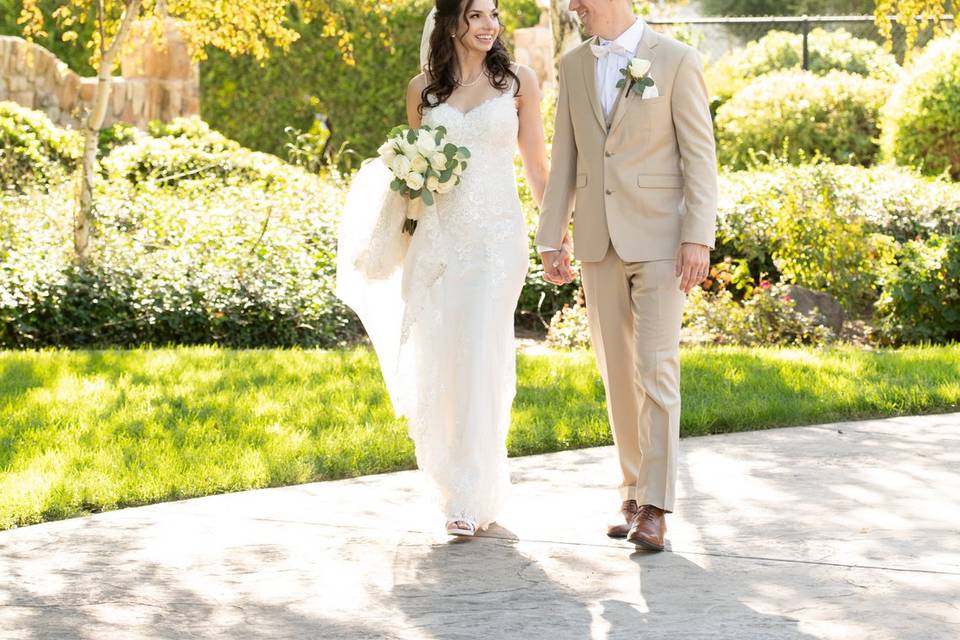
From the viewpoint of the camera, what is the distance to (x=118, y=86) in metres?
16.3

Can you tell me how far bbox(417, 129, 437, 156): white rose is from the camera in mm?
4727

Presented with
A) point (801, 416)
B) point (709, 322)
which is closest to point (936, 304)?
point (709, 322)

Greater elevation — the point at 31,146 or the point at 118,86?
the point at 118,86

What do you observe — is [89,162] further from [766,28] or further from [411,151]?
[766,28]

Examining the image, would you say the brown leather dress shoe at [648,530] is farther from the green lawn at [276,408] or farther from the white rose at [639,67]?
the green lawn at [276,408]

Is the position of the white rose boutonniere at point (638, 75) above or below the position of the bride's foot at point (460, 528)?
above

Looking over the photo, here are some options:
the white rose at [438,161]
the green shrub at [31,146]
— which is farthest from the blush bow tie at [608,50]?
the green shrub at [31,146]

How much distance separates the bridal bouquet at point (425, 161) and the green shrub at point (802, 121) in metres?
10.7

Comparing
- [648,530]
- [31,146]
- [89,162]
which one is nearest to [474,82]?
[648,530]

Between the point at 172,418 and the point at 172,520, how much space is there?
5.53ft

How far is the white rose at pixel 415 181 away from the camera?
474 centimetres

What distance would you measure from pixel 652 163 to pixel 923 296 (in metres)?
4.92

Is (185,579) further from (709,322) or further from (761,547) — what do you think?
(709,322)

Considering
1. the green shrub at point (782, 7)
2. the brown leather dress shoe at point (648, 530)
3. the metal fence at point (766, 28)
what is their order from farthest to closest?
the green shrub at point (782, 7) → the metal fence at point (766, 28) → the brown leather dress shoe at point (648, 530)
